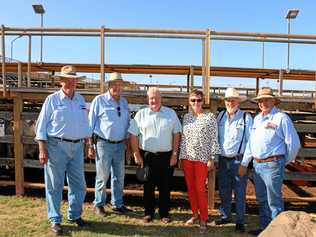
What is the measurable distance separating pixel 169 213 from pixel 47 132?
2.26 meters

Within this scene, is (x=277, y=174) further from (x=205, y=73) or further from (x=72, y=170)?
(x=72, y=170)

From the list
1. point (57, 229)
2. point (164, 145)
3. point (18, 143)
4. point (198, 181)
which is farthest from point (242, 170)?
point (18, 143)

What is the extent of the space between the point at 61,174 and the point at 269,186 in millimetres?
2596

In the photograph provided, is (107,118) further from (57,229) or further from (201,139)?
(57,229)

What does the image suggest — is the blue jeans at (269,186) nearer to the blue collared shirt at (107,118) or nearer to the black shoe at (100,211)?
the blue collared shirt at (107,118)

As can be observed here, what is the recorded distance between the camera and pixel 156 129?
18.2ft

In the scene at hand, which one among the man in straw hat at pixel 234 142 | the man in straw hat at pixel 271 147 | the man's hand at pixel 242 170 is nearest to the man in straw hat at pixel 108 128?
the man in straw hat at pixel 234 142

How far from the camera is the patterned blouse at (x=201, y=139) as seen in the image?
5418 mm

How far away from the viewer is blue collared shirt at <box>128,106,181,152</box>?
5539 millimetres

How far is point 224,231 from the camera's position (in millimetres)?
5609

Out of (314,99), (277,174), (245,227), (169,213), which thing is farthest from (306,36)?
(169,213)

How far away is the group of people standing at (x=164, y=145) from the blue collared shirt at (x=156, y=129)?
0.01 m

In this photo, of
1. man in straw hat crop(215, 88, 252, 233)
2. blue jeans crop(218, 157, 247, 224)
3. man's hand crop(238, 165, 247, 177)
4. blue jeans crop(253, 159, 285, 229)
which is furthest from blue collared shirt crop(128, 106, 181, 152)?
blue jeans crop(253, 159, 285, 229)

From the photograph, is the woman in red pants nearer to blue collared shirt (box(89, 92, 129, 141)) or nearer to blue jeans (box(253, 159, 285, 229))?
blue jeans (box(253, 159, 285, 229))
